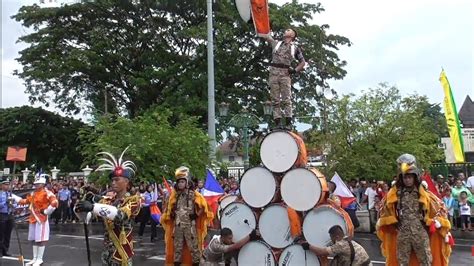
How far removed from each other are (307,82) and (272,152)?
21306 millimetres

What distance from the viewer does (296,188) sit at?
7332 mm

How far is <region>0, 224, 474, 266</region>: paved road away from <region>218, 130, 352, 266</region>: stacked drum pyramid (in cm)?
411

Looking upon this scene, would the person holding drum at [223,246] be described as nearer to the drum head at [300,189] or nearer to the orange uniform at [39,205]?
the drum head at [300,189]

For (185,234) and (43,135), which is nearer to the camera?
(185,234)

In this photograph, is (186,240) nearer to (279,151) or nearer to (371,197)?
(279,151)

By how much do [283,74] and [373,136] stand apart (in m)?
15.1

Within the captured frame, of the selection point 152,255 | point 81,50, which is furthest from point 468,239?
point 81,50

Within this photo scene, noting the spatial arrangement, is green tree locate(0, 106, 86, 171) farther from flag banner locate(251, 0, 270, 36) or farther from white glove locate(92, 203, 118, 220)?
white glove locate(92, 203, 118, 220)

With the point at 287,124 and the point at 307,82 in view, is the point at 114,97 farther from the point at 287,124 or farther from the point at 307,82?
the point at 287,124

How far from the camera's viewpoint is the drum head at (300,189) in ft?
23.6

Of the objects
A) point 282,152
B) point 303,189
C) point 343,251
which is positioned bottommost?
point 343,251

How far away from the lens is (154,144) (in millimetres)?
17719

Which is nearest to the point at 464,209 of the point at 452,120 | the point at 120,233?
the point at 452,120

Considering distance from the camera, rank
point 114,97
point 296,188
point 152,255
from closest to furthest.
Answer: point 296,188 → point 152,255 → point 114,97
